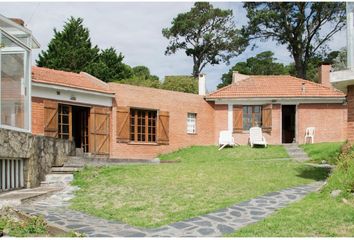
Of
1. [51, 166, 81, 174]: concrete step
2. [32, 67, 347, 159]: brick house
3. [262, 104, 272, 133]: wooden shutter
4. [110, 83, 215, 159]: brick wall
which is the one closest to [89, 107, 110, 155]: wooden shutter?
[32, 67, 347, 159]: brick house

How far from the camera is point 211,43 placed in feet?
140

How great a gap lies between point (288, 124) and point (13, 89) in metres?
19.9

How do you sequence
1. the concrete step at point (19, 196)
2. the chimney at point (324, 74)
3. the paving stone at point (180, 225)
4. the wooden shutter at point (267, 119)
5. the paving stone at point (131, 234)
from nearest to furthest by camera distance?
the paving stone at point (131, 234), the paving stone at point (180, 225), the concrete step at point (19, 196), the wooden shutter at point (267, 119), the chimney at point (324, 74)

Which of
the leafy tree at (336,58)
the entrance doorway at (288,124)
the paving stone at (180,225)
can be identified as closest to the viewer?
the paving stone at (180,225)

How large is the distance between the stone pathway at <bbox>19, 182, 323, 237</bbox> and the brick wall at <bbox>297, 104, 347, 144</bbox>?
15006mm

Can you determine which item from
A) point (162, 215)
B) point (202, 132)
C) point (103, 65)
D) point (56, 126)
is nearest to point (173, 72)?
point (103, 65)

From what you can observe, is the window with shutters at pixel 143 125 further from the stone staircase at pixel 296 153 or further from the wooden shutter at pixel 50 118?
the stone staircase at pixel 296 153

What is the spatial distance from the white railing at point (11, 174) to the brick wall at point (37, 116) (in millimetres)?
6881

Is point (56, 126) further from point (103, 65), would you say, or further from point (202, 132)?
point (103, 65)

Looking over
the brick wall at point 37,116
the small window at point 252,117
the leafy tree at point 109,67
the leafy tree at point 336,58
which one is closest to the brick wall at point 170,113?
the small window at point 252,117

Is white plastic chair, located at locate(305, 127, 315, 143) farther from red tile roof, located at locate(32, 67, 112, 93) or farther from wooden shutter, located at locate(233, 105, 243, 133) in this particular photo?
red tile roof, located at locate(32, 67, 112, 93)

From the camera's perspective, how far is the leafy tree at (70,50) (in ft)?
115

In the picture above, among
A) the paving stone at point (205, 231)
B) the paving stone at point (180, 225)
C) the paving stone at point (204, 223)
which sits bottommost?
the paving stone at point (180, 225)

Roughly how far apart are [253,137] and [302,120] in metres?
3.41
